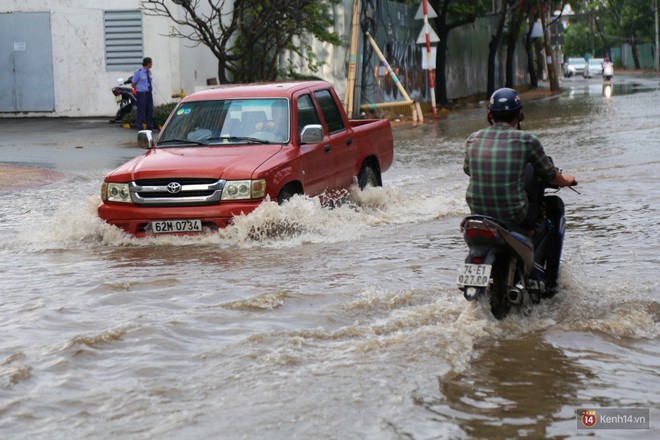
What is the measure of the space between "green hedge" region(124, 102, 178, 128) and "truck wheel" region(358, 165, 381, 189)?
12.4 metres

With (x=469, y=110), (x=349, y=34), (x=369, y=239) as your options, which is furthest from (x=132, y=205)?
(x=469, y=110)

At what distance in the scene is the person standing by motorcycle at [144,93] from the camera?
2358cm

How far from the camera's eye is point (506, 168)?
6656mm

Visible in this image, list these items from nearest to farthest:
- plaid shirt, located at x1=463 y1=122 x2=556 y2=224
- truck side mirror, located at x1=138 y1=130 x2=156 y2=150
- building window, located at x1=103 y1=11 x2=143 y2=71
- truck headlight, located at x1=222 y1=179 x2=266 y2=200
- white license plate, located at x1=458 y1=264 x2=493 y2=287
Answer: white license plate, located at x1=458 y1=264 x2=493 y2=287 < plaid shirt, located at x1=463 y1=122 x2=556 y2=224 < truck headlight, located at x1=222 y1=179 x2=266 y2=200 < truck side mirror, located at x1=138 y1=130 x2=156 y2=150 < building window, located at x1=103 y1=11 x2=143 y2=71

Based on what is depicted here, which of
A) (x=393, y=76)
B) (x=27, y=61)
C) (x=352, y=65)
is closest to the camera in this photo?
(x=27, y=61)

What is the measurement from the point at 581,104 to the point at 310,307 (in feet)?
102

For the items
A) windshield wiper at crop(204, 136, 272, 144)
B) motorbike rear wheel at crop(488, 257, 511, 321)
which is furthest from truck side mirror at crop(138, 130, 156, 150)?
motorbike rear wheel at crop(488, 257, 511, 321)

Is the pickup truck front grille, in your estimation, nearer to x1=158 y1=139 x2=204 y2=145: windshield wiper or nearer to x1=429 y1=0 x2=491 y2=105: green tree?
x1=158 y1=139 x2=204 y2=145: windshield wiper

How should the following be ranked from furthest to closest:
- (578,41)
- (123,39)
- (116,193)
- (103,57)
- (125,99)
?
1. (578,41)
2. (103,57)
3. (123,39)
4. (125,99)
5. (116,193)

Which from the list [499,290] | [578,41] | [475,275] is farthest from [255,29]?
[578,41]

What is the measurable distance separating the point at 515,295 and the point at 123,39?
886 inches

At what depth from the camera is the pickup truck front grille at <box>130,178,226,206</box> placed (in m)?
9.97

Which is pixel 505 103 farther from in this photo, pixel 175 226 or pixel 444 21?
→ pixel 444 21

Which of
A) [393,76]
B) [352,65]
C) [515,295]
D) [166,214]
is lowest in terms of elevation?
→ [515,295]
